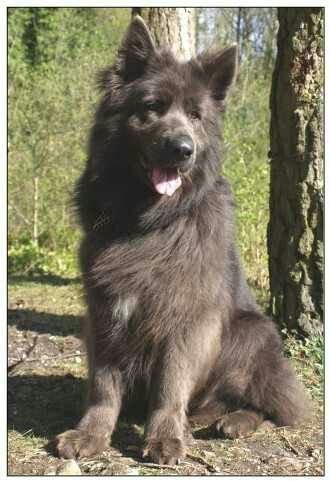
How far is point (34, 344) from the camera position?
6.05 m

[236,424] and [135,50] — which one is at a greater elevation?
[135,50]

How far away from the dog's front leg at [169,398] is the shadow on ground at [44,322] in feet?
9.63

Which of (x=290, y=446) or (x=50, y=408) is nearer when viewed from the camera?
(x=290, y=446)

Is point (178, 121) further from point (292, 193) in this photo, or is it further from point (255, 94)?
point (255, 94)

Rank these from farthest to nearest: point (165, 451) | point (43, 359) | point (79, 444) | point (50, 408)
→ point (43, 359), point (50, 408), point (79, 444), point (165, 451)

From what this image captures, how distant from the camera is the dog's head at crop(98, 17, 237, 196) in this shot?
3.62 metres

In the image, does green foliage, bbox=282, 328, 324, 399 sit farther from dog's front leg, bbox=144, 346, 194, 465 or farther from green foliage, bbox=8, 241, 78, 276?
green foliage, bbox=8, 241, 78, 276

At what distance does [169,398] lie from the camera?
143 inches

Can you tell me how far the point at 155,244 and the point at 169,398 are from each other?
0.95 m

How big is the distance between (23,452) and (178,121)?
223 cm

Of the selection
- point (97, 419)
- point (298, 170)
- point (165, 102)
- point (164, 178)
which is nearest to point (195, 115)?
point (165, 102)

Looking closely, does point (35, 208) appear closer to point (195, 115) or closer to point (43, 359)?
point (43, 359)

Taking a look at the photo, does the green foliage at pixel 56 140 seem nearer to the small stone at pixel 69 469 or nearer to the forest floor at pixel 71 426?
the forest floor at pixel 71 426

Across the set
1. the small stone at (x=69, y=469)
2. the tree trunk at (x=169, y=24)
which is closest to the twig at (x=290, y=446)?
the small stone at (x=69, y=469)
